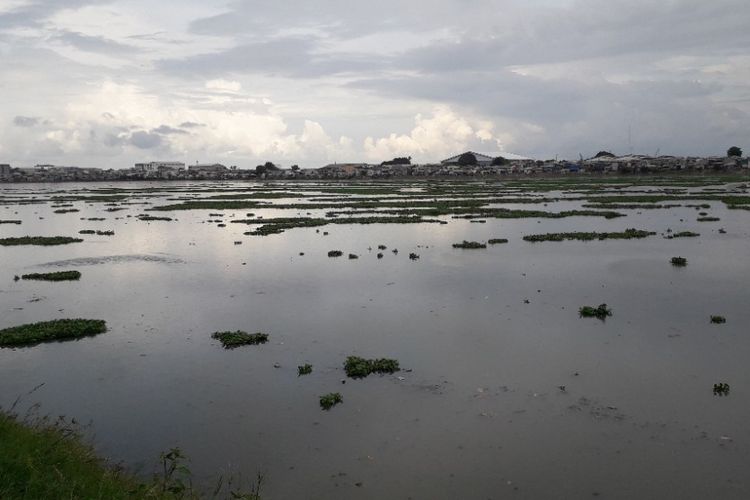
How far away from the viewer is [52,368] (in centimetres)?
1527

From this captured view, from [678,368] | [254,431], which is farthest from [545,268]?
[254,431]

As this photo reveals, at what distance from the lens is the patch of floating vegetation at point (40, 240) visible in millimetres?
38406

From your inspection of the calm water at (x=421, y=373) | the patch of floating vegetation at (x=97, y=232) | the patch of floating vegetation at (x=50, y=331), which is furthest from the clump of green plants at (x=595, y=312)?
the patch of floating vegetation at (x=97, y=232)

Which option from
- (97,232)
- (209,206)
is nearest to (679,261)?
(97,232)

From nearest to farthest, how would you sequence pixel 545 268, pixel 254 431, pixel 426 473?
pixel 426 473 → pixel 254 431 → pixel 545 268

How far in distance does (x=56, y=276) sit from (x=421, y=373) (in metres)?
21.0

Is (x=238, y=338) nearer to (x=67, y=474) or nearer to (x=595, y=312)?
(x=67, y=474)

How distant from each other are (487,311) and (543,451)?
902 centimetres

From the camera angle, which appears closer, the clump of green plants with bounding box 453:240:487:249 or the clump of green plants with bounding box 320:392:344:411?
the clump of green plants with bounding box 320:392:344:411

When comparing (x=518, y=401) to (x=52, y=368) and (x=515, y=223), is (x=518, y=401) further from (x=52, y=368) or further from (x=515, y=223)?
(x=515, y=223)

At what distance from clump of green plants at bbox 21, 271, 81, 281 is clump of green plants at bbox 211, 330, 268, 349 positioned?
13.3 meters

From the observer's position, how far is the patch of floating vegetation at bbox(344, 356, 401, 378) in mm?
14211

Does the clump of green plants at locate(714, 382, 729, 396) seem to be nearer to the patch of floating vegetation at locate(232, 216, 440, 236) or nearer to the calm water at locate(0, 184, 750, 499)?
the calm water at locate(0, 184, 750, 499)

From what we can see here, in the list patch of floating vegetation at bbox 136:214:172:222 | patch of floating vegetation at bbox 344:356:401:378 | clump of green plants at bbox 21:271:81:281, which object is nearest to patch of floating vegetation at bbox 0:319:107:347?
clump of green plants at bbox 21:271:81:281
